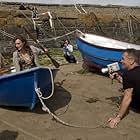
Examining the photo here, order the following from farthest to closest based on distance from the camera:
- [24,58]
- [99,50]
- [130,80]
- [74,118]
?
[99,50] < [24,58] < [74,118] < [130,80]

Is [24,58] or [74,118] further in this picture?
[24,58]

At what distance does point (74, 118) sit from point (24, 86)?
3.72 ft

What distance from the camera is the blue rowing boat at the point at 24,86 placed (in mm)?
7805

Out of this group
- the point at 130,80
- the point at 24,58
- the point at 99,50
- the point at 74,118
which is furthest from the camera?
the point at 99,50

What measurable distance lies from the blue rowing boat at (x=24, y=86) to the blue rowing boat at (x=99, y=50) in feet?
12.4

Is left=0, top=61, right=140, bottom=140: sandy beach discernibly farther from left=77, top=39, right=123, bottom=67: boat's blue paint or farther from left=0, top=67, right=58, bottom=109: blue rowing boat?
left=77, top=39, right=123, bottom=67: boat's blue paint

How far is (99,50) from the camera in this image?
1215 cm

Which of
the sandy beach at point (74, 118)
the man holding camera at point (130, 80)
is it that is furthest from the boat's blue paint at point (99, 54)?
the man holding camera at point (130, 80)

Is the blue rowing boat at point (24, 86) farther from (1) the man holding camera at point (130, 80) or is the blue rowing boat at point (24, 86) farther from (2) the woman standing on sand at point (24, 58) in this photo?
(1) the man holding camera at point (130, 80)

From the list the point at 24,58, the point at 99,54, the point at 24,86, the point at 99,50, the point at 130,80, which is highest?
the point at 24,58

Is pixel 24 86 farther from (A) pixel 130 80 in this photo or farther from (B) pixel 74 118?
(A) pixel 130 80

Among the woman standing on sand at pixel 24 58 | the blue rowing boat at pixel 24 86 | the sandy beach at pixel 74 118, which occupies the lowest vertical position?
the sandy beach at pixel 74 118

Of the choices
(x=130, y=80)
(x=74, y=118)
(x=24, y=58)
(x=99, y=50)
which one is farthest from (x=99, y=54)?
(x=130, y=80)

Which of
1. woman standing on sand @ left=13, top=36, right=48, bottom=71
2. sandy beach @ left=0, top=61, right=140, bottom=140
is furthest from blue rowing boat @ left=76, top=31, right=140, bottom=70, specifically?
woman standing on sand @ left=13, top=36, right=48, bottom=71
